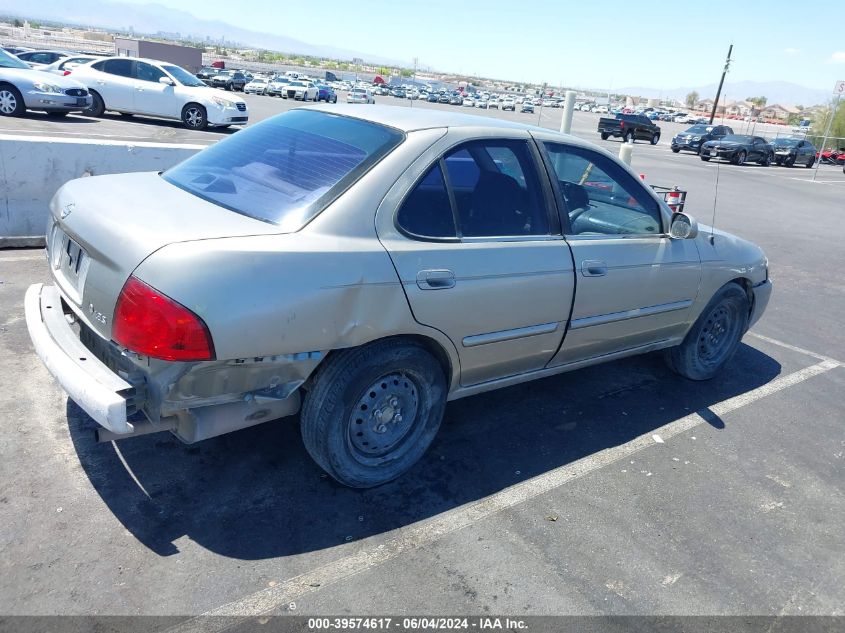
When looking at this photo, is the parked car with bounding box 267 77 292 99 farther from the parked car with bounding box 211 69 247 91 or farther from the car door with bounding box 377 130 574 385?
the car door with bounding box 377 130 574 385

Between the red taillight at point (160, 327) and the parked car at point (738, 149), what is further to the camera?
the parked car at point (738, 149)

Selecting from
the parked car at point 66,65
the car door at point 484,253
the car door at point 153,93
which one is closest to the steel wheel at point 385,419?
the car door at point 484,253

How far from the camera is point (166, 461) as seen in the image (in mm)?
3463

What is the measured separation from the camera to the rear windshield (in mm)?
3086

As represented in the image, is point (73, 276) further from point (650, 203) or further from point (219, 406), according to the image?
point (650, 203)

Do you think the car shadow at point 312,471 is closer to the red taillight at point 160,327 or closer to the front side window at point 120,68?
the red taillight at point 160,327

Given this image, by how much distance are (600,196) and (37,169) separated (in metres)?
5.19

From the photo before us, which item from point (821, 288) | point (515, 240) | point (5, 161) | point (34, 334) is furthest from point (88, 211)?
point (821, 288)

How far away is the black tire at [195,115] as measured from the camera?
692 inches

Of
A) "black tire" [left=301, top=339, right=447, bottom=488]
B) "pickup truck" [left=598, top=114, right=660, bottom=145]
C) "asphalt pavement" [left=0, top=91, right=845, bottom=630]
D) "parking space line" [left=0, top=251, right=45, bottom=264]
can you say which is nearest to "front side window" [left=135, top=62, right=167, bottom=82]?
"parking space line" [left=0, top=251, right=45, bottom=264]

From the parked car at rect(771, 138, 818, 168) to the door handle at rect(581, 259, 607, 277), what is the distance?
107 ft

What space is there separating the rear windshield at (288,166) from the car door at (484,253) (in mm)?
273

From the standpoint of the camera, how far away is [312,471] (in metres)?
3.52

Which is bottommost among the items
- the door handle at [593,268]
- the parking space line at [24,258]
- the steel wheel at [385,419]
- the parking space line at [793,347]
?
the parking space line at [24,258]
